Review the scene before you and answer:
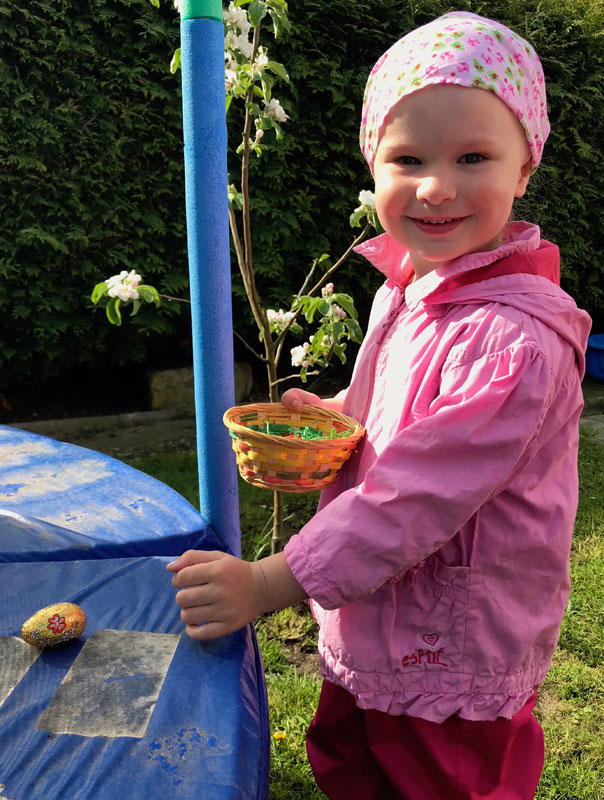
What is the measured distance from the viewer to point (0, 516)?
69.3 inches

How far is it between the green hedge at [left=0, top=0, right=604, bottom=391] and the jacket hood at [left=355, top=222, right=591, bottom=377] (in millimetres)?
3561

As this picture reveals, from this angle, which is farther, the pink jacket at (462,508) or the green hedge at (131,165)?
the green hedge at (131,165)

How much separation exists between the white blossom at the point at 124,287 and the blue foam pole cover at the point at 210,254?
0.62 m

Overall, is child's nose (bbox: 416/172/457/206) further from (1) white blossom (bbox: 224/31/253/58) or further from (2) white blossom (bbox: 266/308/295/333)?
(2) white blossom (bbox: 266/308/295/333)

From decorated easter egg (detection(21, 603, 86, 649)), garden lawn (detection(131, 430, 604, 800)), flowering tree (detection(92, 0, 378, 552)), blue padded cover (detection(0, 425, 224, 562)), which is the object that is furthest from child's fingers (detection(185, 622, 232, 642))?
flowering tree (detection(92, 0, 378, 552))

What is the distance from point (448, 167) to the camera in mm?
1097

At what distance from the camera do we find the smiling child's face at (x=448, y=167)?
3.53 ft

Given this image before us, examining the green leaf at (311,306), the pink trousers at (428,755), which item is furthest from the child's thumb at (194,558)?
the green leaf at (311,306)

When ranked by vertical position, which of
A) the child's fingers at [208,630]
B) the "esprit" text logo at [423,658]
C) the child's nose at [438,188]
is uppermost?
the child's nose at [438,188]

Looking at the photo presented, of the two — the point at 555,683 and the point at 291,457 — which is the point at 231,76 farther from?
the point at 555,683

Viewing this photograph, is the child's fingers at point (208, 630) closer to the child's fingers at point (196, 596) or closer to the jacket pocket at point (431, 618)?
the child's fingers at point (196, 596)

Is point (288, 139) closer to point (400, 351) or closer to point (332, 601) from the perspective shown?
point (400, 351)

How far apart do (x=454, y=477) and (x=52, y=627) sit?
2.49 ft

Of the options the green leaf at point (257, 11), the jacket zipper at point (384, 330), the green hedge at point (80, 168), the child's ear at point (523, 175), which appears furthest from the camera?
the green hedge at point (80, 168)
